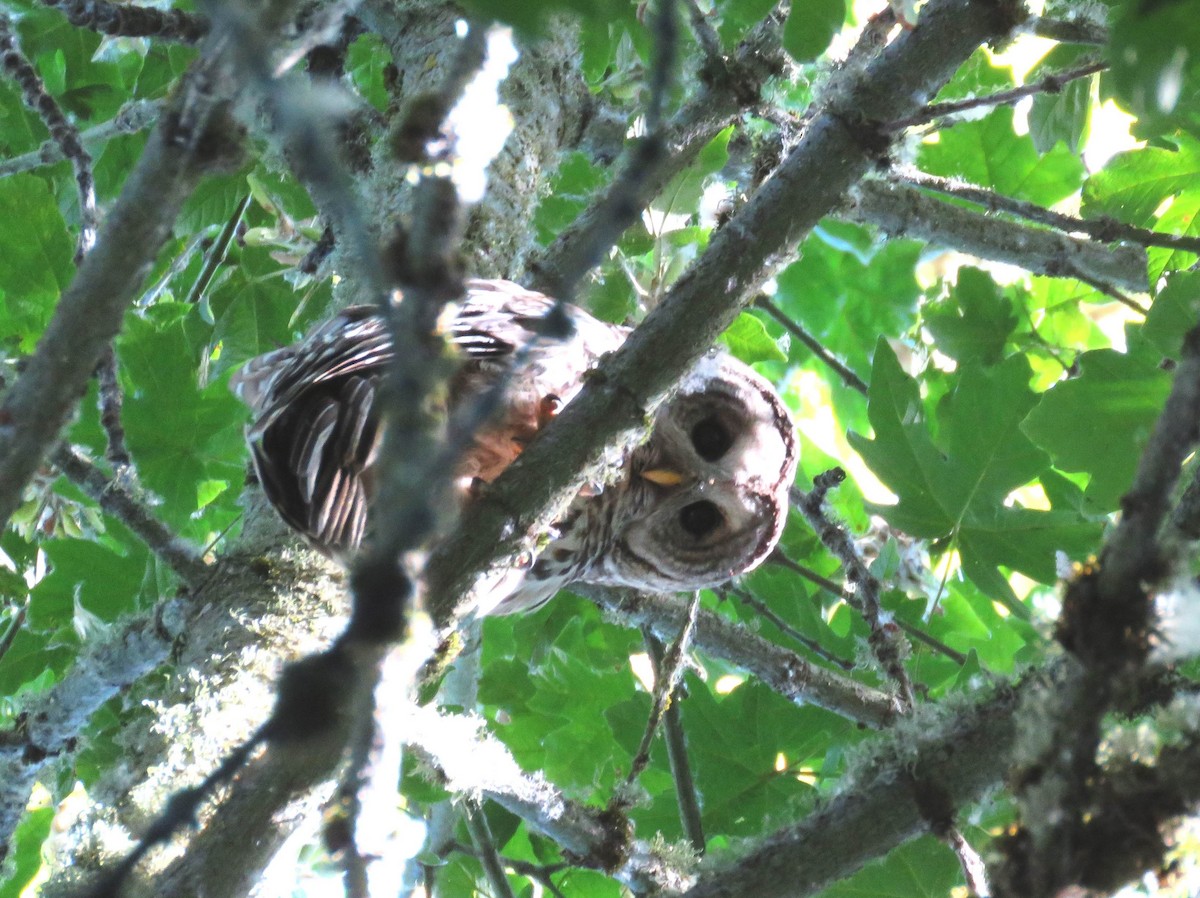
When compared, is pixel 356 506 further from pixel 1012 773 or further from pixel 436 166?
pixel 1012 773

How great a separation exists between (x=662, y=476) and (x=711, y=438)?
0.14 meters

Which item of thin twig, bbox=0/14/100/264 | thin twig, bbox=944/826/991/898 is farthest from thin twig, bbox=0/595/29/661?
thin twig, bbox=944/826/991/898

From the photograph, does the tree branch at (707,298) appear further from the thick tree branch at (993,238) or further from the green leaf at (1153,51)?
the thick tree branch at (993,238)

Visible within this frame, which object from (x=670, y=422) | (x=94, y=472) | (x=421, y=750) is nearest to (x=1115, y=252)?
(x=670, y=422)

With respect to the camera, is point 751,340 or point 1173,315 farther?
point 751,340

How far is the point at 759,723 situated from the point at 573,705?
1.88ft

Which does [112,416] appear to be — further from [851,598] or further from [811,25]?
[851,598]

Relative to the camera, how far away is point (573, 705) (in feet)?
8.96

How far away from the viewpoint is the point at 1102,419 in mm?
1640

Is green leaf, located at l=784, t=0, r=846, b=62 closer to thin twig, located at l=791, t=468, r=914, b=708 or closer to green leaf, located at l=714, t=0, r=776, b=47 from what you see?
green leaf, located at l=714, t=0, r=776, b=47

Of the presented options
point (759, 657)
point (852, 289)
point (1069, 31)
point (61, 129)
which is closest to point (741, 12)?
point (1069, 31)

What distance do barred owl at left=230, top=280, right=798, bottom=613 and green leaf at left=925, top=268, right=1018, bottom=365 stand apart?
844mm

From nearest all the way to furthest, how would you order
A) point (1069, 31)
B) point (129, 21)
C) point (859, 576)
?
point (1069, 31), point (129, 21), point (859, 576)

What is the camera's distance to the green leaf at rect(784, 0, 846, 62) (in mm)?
1579
